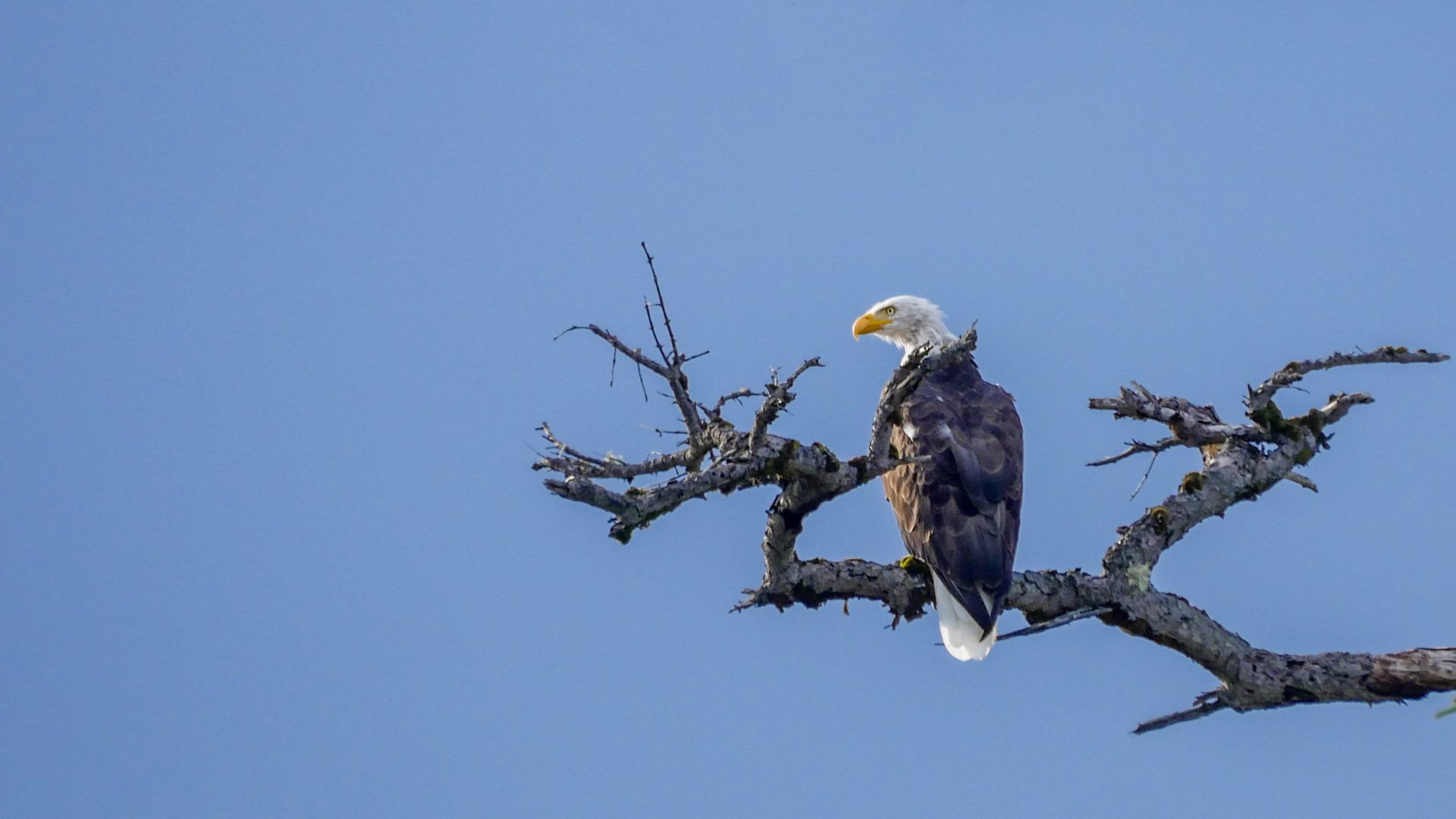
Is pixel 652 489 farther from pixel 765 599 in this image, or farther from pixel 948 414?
pixel 948 414

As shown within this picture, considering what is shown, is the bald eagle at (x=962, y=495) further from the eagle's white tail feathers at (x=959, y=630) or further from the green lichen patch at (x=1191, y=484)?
the green lichen patch at (x=1191, y=484)

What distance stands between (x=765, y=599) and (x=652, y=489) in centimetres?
140

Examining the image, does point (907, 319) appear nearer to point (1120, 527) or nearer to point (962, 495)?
point (962, 495)

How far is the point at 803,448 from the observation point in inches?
209

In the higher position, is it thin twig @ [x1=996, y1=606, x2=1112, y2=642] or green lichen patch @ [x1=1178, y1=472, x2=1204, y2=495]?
green lichen patch @ [x1=1178, y1=472, x2=1204, y2=495]

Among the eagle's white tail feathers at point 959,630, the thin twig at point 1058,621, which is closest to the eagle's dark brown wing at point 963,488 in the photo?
the eagle's white tail feathers at point 959,630

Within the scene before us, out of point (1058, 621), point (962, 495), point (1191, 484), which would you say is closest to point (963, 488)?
point (962, 495)

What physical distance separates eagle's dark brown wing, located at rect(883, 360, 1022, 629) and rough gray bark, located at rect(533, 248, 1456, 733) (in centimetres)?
17

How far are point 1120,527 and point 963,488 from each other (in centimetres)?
101

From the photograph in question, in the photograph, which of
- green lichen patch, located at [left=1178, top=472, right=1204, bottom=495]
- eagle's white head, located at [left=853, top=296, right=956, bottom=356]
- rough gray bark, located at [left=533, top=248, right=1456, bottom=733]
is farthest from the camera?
eagle's white head, located at [left=853, top=296, right=956, bottom=356]

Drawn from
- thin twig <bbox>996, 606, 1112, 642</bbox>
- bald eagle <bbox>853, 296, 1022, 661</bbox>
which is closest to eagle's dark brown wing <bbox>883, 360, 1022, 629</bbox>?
bald eagle <bbox>853, 296, 1022, 661</bbox>

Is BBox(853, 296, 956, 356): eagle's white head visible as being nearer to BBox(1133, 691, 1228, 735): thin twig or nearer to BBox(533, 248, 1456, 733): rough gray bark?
BBox(533, 248, 1456, 733): rough gray bark

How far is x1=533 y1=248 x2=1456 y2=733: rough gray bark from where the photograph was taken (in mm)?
5035

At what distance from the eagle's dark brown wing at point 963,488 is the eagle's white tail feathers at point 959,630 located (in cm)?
14
